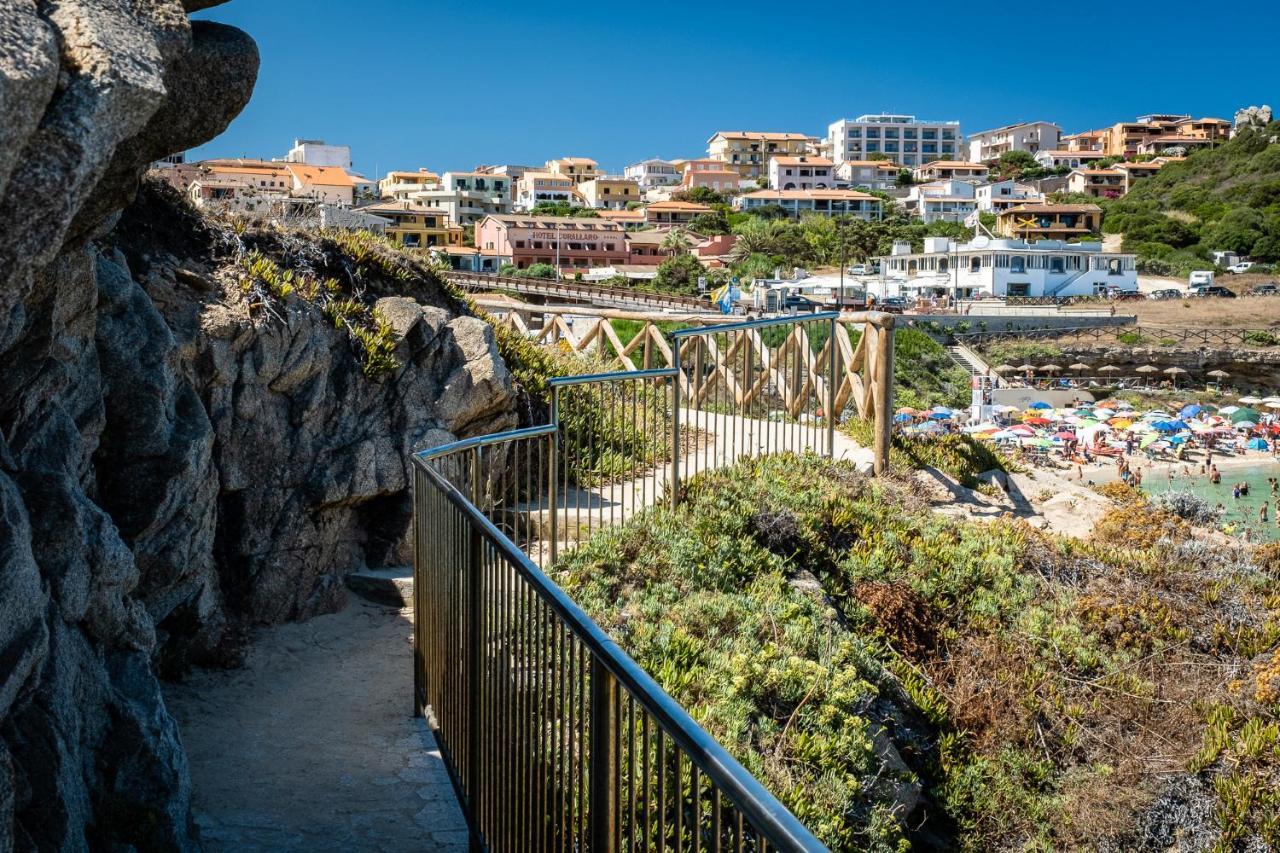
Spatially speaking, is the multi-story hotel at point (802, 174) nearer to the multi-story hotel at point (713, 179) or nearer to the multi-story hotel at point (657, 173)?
the multi-story hotel at point (713, 179)

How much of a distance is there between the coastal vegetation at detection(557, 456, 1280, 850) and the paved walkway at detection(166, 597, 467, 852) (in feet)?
4.35

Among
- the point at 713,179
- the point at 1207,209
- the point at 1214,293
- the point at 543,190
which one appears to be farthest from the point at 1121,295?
the point at 543,190

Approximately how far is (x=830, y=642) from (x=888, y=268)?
304 ft

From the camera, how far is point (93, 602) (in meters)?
4.11

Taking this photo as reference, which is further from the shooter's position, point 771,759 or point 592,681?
point 771,759

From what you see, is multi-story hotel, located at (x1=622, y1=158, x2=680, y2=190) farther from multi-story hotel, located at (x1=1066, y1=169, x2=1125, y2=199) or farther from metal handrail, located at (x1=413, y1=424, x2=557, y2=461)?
metal handrail, located at (x1=413, y1=424, x2=557, y2=461)

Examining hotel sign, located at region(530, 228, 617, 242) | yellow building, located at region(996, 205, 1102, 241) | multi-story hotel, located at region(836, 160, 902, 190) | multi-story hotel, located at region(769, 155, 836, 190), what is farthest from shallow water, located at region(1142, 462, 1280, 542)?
multi-story hotel, located at region(836, 160, 902, 190)

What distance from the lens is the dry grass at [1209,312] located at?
7281 cm

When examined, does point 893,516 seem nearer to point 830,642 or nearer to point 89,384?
point 830,642

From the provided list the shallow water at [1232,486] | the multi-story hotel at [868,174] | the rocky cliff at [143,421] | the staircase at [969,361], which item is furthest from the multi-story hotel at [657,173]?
the rocky cliff at [143,421]

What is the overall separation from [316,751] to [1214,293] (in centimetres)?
8812

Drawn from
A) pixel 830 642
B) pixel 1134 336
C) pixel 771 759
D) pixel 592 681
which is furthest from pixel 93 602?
pixel 1134 336

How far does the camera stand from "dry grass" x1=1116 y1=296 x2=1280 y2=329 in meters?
72.8

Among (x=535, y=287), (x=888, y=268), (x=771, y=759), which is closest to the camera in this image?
(x=771, y=759)
